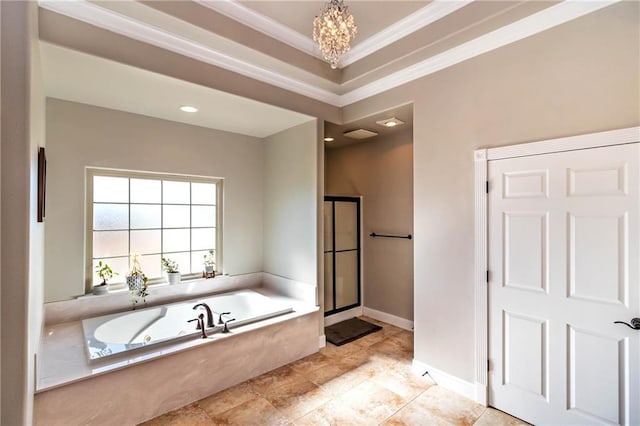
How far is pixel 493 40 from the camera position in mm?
2217

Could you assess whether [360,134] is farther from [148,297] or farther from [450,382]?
[148,297]

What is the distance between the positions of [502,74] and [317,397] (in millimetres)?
2920

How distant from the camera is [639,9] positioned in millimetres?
1686

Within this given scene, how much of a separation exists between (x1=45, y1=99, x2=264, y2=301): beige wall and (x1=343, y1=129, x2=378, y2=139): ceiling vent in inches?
49.1

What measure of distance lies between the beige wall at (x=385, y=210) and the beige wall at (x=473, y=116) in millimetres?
1047

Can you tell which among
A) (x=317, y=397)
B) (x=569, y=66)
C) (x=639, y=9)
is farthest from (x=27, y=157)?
(x=639, y=9)

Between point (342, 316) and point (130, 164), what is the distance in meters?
3.20

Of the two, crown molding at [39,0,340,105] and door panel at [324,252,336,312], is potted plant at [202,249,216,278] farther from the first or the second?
crown molding at [39,0,340,105]

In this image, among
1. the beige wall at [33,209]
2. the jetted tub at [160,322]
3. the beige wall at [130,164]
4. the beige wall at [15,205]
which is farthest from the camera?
the beige wall at [130,164]

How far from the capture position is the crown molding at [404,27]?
2.19m

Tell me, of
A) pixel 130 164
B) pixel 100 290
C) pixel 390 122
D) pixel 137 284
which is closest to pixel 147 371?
pixel 137 284

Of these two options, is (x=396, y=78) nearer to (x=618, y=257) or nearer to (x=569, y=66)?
(x=569, y=66)

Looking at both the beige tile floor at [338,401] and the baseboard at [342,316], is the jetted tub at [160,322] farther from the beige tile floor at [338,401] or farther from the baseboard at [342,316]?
the baseboard at [342,316]

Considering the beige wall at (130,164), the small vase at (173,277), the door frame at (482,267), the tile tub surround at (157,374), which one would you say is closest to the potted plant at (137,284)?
the small vase at (173,277)
